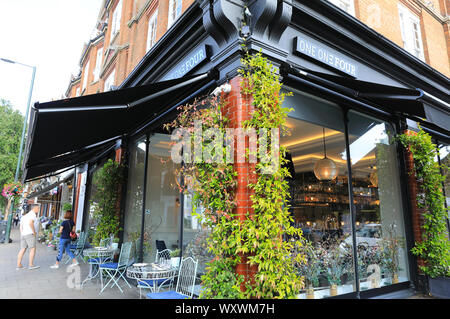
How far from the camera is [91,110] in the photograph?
4.29 m

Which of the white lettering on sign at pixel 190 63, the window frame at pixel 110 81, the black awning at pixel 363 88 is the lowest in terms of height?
the black awning at pixel 363 88

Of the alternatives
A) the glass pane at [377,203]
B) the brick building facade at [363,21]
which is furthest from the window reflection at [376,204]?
the brick building facade at [363,21]

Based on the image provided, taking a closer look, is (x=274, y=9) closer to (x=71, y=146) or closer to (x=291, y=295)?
(x=291, y=295)

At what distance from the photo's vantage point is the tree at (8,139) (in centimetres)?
2333

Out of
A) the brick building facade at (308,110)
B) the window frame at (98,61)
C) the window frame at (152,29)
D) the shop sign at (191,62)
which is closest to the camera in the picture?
the brick building facade at (308,110)

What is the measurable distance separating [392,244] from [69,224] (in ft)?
28.5

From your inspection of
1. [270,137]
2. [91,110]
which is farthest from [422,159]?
[91,110]

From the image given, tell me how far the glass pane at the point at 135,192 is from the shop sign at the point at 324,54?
15.9 feet

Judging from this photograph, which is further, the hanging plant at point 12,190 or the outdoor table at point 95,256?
the hanging plant at point 12,190

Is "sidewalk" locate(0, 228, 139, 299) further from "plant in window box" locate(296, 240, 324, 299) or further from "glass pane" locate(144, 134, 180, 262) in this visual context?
"plant in window box" locate(296, 240, 324, 299)

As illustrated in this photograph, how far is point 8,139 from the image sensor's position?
79.8 feet

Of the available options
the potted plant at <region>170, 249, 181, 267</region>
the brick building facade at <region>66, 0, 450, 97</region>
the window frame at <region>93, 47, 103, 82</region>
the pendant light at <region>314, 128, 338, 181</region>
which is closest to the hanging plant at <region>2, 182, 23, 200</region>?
the brick building facade at <region>66, 0, 450, 97</region>

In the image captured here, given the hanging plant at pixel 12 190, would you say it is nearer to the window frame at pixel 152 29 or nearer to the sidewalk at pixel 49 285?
the sidewalk at pixel 49 285

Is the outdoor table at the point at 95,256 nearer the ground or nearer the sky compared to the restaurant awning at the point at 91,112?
nearer the ground
